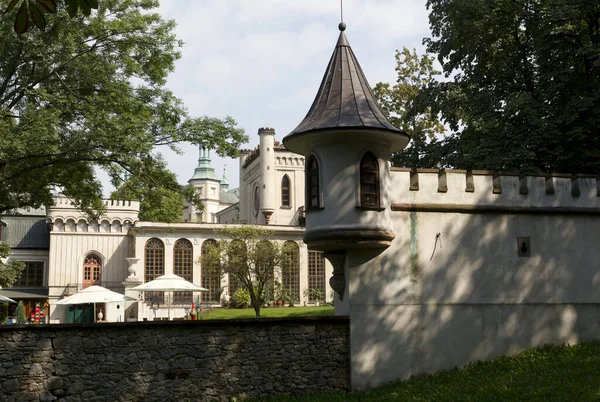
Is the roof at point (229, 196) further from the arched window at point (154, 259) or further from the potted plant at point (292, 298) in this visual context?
the potted plant at point (292, 298)

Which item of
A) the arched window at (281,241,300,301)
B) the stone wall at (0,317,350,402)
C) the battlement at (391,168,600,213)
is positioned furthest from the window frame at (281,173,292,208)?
the stone wall at (0,317,350,402)

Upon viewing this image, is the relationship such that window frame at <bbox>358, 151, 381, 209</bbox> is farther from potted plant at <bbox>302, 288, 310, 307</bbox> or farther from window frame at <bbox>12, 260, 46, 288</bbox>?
window frame at <bbox>12, 260, 46, 288</bbox>

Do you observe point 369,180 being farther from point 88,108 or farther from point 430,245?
point 88,108

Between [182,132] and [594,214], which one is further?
[182,132]

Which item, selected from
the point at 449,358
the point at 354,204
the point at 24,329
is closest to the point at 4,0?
the point at 24,329

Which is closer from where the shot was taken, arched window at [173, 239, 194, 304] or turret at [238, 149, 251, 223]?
arched window at [173, 239, 194, 304]

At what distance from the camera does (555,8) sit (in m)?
18.3

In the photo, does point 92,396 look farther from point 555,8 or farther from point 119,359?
point 555,8

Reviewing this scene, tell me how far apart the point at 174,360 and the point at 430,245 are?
5280 mm

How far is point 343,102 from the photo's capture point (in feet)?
44.2

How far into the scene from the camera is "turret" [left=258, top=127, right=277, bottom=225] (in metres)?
58.0

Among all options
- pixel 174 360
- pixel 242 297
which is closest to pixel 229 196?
pixel 242 297

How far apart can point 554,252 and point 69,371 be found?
947cm

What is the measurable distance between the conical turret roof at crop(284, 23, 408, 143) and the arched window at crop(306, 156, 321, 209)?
679 mm
